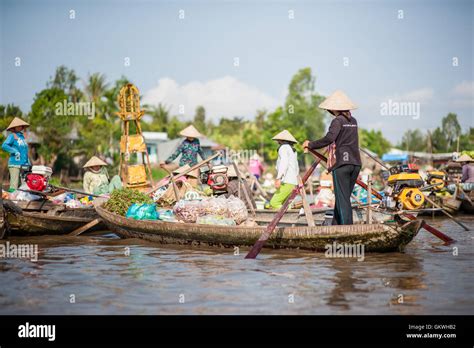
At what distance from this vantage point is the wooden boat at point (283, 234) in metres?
6.52

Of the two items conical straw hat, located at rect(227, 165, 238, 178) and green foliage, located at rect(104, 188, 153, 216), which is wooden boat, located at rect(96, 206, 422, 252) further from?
conical straw hat, located at rect(227, 165, 238, 178)

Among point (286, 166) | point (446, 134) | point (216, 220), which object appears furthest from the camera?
point (446, 134)

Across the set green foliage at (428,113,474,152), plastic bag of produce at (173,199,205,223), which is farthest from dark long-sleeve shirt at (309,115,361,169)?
green foliage at (428,113,474,152)

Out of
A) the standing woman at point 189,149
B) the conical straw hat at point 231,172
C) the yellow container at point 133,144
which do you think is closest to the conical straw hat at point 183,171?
the standing woman at point 189,149

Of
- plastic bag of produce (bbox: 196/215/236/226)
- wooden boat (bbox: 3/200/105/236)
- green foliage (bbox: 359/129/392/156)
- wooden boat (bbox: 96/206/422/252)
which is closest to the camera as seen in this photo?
wooden boat (bbox: 96/206/422/252)

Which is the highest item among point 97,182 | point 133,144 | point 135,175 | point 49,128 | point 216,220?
point 49,128

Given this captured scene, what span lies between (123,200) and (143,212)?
62 cm

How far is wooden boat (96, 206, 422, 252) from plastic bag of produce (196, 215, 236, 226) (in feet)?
0.84

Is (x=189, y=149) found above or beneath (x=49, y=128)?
beneath

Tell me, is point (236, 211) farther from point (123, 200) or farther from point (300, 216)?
point (123, 200)

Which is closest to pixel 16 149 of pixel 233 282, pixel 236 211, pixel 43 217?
pixel 43 217

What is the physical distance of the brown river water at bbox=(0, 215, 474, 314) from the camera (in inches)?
190

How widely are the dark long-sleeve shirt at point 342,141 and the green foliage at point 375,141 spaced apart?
42.1 meters

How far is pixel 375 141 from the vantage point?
51312mm
